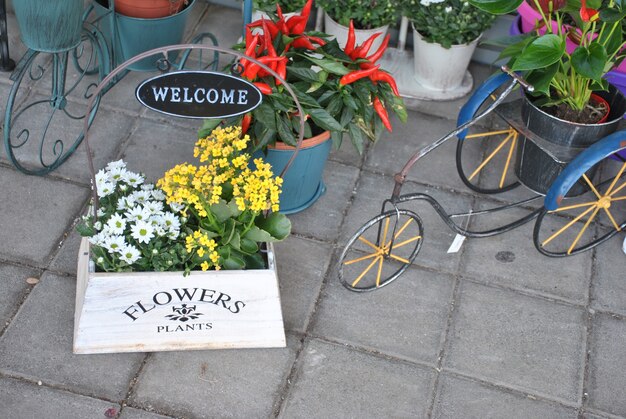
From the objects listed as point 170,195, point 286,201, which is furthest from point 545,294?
point 170,195

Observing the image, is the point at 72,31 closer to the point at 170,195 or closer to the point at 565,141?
Answer: the point at 170,195

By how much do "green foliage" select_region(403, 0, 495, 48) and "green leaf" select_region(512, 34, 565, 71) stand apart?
111 cm

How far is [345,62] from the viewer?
10.5 ft

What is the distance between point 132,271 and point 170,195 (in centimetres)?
30

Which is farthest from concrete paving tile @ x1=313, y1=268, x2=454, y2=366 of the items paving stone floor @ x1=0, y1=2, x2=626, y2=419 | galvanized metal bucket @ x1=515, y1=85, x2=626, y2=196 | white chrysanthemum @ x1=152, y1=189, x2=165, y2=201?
white chrysanthemum @ x1=152, y1=189, x2=165, y2=201

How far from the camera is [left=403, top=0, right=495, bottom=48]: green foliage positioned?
13.1 feet

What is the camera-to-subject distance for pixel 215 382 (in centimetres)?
300

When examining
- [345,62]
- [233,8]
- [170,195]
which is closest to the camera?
[170,195]

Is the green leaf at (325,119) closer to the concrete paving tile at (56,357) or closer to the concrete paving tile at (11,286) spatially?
the concrete paving tile at (56,357)

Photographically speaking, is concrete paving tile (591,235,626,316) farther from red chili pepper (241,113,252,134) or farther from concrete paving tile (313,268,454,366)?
red chili pepper (241,113,252,134)

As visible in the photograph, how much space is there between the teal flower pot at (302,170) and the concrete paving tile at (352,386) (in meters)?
0.66

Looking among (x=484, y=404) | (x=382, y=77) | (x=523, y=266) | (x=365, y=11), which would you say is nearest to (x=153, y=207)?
(x=382, y=77)

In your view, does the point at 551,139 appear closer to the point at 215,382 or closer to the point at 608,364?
the point at 608,364

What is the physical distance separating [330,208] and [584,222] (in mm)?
1131
